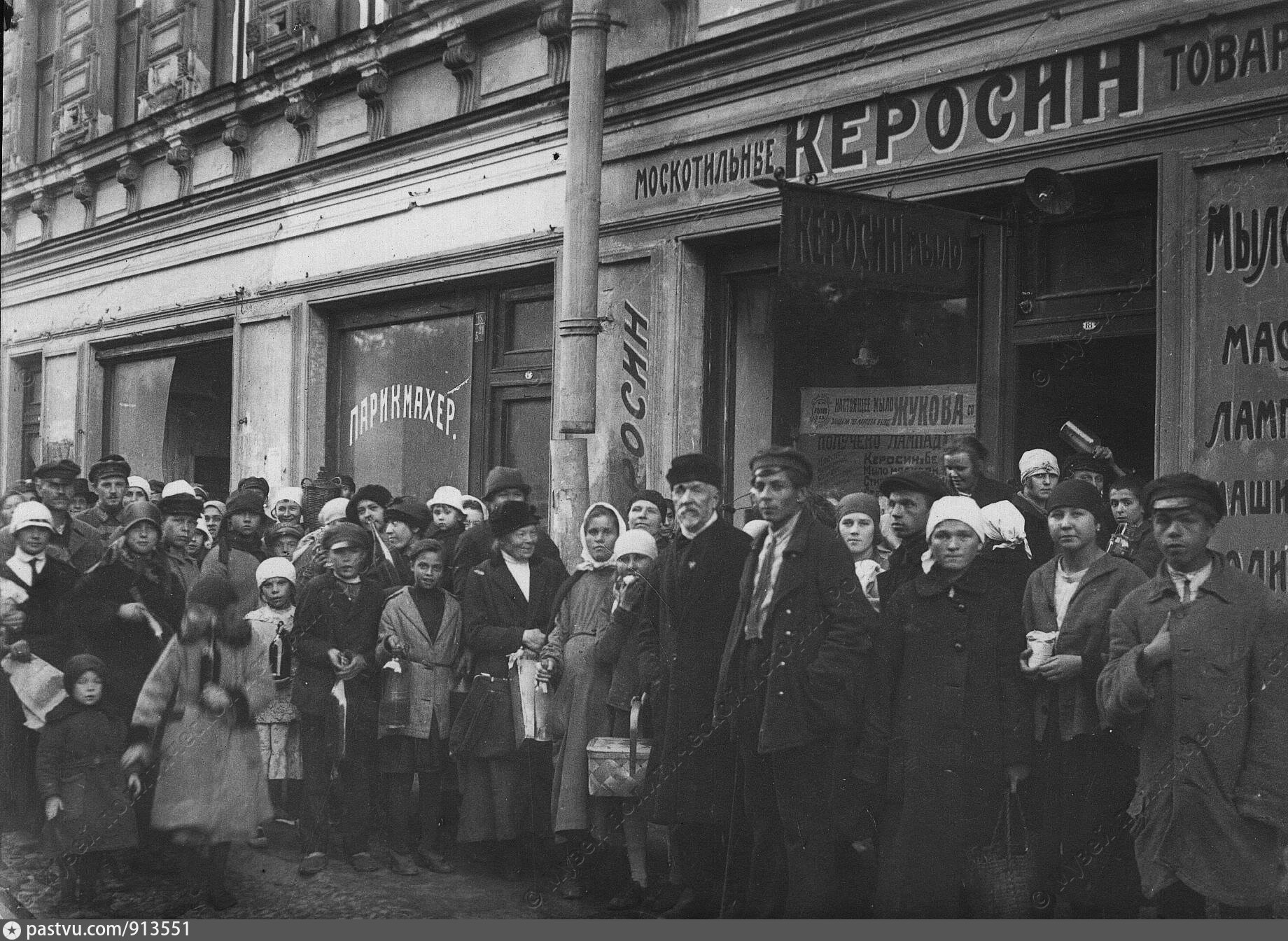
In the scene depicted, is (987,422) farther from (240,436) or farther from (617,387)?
(240,436)

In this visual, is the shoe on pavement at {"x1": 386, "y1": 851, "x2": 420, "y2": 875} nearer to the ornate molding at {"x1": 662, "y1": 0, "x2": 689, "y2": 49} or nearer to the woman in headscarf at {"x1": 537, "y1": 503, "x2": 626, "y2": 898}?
the woman in headscarf at {"x1": 537, "y1": 503, "x2": 626, "y2": 898}

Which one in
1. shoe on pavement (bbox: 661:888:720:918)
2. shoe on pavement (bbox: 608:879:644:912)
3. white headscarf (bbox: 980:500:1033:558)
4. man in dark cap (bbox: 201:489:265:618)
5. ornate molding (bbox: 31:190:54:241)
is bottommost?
shoe on pavement (bbox: 608:879:644:912)

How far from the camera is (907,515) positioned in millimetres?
5609

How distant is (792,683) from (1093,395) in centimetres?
307

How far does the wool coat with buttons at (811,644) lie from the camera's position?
526 centimetres

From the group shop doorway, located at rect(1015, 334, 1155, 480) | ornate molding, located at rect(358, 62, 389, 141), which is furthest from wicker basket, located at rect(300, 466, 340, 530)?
shop doorway, located at rect(1015, 334, 1155, 480)

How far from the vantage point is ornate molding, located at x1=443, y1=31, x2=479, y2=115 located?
10820 millimetres

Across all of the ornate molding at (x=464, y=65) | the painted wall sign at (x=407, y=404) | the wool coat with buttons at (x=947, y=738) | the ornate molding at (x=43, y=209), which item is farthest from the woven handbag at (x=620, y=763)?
the ornate molding at (x=43, y=209)

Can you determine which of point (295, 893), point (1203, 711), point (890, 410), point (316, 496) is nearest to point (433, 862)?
point (295, 893)

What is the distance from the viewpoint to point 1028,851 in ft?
16.8

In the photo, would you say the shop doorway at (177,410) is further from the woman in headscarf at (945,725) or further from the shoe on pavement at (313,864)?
the woman in headscarf at (945,725)

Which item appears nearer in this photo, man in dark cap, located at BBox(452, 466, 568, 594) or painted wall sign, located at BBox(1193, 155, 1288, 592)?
painted wall sign, located at BBox(1193, 155, 1288, 592)

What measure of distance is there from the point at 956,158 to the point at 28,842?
18.1ft

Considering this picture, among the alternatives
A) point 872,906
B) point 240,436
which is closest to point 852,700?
point 872,906
